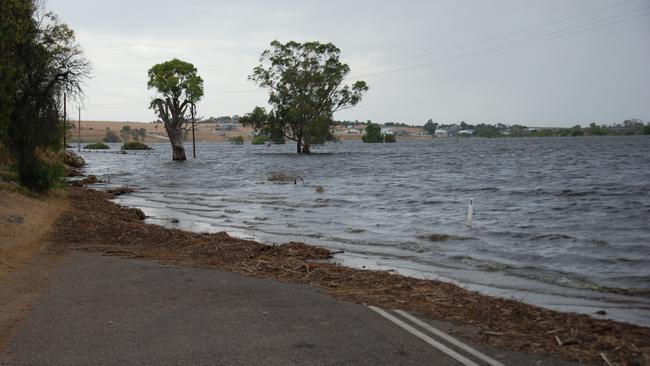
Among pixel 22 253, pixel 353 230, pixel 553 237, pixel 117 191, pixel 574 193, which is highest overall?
pixel 574 193

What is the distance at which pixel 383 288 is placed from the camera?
8.72 meters

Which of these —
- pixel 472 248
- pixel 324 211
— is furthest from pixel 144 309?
pixel 324 211

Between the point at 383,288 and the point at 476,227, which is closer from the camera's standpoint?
the point at 383,288

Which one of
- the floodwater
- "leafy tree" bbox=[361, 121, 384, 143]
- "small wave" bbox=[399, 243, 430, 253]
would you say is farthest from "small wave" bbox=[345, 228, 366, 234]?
"leafy tree" bbox=[361, 121, 384, 143]

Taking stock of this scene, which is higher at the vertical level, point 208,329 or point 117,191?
point 208,329

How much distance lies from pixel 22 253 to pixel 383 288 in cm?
668

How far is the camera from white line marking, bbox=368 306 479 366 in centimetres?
566

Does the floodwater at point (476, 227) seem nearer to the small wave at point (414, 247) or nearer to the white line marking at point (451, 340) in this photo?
the small wave at point (414, 247)

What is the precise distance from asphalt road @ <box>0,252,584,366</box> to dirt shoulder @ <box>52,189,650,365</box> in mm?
495

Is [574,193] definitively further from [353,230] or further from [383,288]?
[383,288]

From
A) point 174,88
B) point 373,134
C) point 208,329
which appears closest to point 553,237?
point 208,329

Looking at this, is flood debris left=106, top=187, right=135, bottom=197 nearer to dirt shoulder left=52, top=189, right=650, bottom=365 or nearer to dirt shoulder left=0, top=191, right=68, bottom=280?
dirt shoulder left=0, top=191, right=68, bottom=280

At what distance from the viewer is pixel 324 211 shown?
22.7 m

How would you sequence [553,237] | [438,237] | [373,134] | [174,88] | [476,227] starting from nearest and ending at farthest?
1. [553,237]
2. [438,237]
3. [476,227]
4. [174,88]
5. [373,134]
